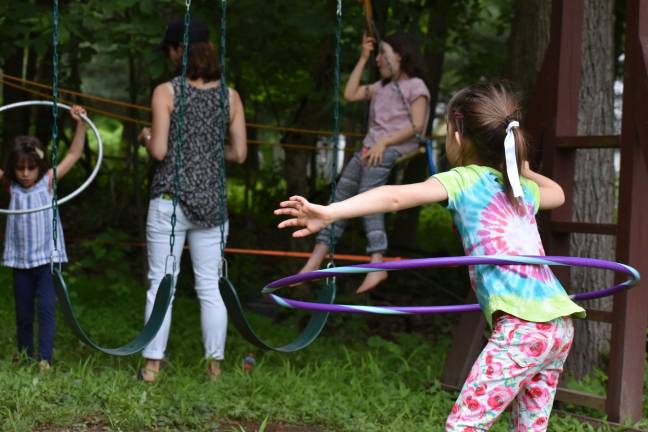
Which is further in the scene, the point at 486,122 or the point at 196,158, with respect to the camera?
the point at 196,158

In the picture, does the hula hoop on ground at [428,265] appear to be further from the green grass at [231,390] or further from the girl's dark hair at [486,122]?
the green grass at [231,390]

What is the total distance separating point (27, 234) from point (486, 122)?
3359 mm

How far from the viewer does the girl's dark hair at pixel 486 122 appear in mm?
3283

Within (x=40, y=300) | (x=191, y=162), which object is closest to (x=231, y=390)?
(x=191, y=162)

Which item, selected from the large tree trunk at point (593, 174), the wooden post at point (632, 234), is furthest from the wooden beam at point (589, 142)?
the large tree trunk at point (593, 174)

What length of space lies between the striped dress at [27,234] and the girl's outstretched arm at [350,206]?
3.08m

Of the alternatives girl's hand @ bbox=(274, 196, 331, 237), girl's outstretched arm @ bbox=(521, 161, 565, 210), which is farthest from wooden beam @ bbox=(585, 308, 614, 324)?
girl's hand @ bbox=(274, 196, 331, 237)

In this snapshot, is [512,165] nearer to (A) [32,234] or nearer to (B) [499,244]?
(B) [499,244]

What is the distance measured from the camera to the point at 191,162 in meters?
5.46

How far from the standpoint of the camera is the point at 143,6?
6.29m

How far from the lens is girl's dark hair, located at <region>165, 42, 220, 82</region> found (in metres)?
5.43

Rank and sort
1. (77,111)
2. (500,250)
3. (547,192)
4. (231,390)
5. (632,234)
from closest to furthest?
(500,250)
(547,192)
(632,234)
(231,390)
(77,111)

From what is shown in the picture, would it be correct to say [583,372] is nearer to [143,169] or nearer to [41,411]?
[41,411]

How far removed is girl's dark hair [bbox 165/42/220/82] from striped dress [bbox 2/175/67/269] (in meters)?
1.19
